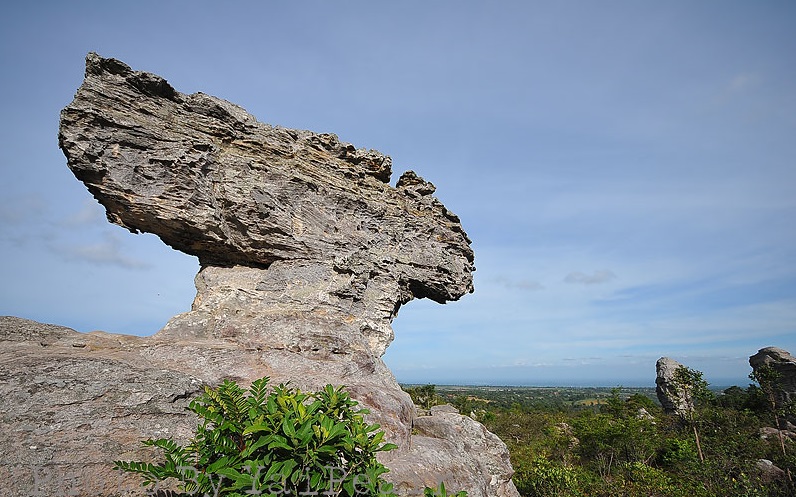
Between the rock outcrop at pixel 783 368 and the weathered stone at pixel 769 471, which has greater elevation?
the rock outcrop at pixel 783 368

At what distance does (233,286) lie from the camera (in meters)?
13.0

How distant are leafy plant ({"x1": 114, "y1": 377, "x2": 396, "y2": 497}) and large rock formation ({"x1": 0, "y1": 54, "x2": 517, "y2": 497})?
10.7 ft

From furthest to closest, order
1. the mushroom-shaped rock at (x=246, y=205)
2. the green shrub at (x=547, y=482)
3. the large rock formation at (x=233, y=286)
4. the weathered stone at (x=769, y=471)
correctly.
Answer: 1. the weathered stone at (x=769, y=471)
2. the green shrub at (x=547, y=482)
3. the mushroom-shaped rock at (x=246, y=205)
4. the large rock formation at (x=233, y=286)

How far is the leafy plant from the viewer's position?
10.5ft

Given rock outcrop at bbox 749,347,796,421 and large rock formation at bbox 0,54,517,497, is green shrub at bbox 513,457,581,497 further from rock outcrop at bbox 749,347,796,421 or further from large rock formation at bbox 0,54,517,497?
rock outcrop at bbox 749,347,796,421

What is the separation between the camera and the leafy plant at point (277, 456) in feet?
10.5

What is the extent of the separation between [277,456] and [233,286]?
1056 cm

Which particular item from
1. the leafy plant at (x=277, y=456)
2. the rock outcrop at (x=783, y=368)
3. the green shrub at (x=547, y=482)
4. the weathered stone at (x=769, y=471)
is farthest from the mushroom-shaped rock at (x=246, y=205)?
the rock outcrop at (x=783, y=368)

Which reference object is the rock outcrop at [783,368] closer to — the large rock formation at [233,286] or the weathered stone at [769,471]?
the weathered stone at [769,471]

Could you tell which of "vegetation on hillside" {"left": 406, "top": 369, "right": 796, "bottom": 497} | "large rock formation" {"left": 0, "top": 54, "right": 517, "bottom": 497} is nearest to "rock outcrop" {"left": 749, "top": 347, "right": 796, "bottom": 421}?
"vegetation on hillside" {"left": 406, "top": 369, "right": 796, "bottom": 497}

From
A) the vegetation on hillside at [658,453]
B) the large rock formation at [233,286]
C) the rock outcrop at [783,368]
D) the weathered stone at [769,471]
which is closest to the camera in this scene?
the large rock formation at [233,286]

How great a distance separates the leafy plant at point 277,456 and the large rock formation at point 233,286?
3246 mm

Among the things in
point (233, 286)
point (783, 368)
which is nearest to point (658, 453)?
point (783, 368)

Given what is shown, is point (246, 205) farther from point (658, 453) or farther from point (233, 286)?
point (658, 453)
